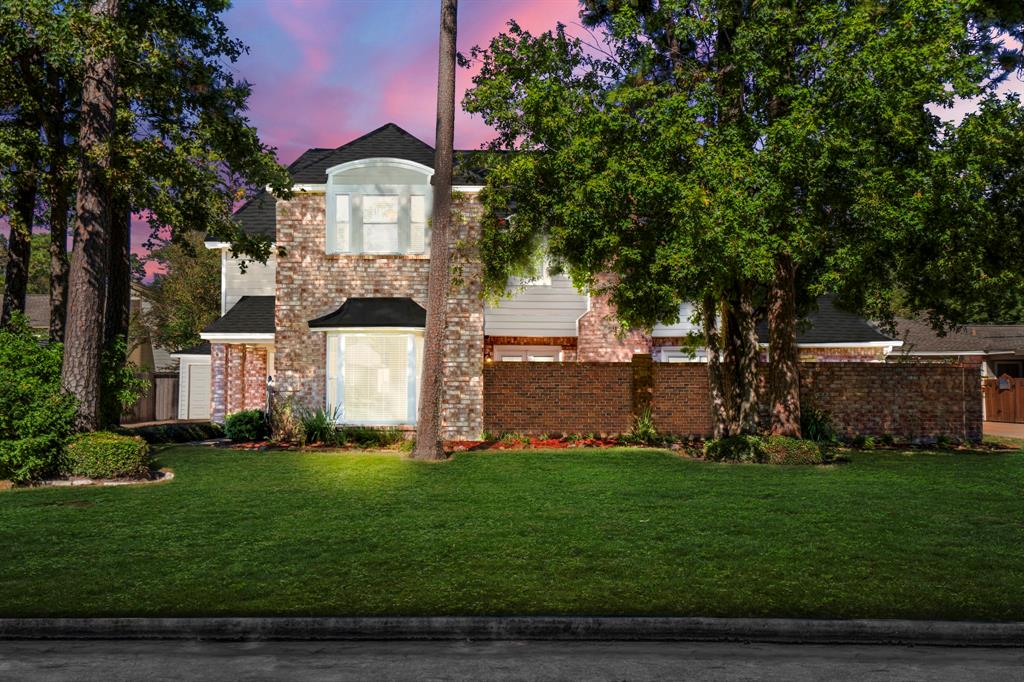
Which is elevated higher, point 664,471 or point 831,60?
point 831,60

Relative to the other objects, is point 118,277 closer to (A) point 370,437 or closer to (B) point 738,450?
(A) point 370,437

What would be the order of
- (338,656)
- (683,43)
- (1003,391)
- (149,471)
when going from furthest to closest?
(1003,391), (683,43), (149,471), (338,656)

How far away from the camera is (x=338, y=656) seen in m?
5.58

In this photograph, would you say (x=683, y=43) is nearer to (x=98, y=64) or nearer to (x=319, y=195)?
(x=319, y=195)

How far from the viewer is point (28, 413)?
13617 mm

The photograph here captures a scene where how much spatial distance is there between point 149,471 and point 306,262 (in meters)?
9.24

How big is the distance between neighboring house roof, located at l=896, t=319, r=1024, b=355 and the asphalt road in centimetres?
Result: 3417

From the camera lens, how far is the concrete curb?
5.96 m

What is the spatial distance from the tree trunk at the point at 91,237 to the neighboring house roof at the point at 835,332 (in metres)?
21.7

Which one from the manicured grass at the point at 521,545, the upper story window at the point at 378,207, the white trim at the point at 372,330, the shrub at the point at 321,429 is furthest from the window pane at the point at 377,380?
the manicured grass at the point at 521,545

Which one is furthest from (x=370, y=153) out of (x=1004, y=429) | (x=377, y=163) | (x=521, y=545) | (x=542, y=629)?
(x=1004, y=429)

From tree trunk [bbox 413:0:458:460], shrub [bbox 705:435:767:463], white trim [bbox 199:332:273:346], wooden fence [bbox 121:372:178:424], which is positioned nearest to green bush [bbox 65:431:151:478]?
tree trunk [bbox 413:0:458:460]

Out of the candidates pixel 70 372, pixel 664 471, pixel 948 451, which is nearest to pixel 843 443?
pixel 948 451

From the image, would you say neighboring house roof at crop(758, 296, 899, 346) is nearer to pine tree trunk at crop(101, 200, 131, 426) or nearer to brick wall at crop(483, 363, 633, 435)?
brick wall at crop(483, 363, 633, 435)
